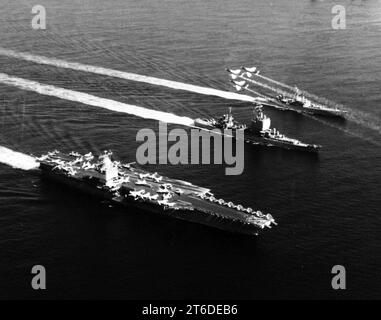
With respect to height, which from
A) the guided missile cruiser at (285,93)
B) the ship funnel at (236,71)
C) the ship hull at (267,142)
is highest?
the ship funnel at (236,71)

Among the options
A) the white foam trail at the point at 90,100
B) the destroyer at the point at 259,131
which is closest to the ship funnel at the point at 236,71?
the destroyer at the point at 259,131

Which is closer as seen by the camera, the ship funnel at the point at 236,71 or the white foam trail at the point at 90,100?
the white foam trail at the point at 90,100

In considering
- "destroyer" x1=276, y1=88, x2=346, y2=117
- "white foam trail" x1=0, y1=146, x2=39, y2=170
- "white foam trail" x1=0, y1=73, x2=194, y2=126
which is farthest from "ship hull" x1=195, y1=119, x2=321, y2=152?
"white foam trail" x1=0, y1=146, x2=39, y2=170

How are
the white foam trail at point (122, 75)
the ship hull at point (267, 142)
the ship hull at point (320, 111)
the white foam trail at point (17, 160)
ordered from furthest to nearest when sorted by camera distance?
the white foam trail at point (122, 75) < the ship hull at point (320, 111) < the ship hull at point (267, 142) < the white foam trail at point (17, 160)

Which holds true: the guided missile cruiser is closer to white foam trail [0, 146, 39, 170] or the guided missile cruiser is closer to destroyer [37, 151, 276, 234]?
destroyer [37, 151, 276, 234]

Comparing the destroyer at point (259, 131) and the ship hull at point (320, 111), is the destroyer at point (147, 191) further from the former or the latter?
the ship hull at point (320, 111)
